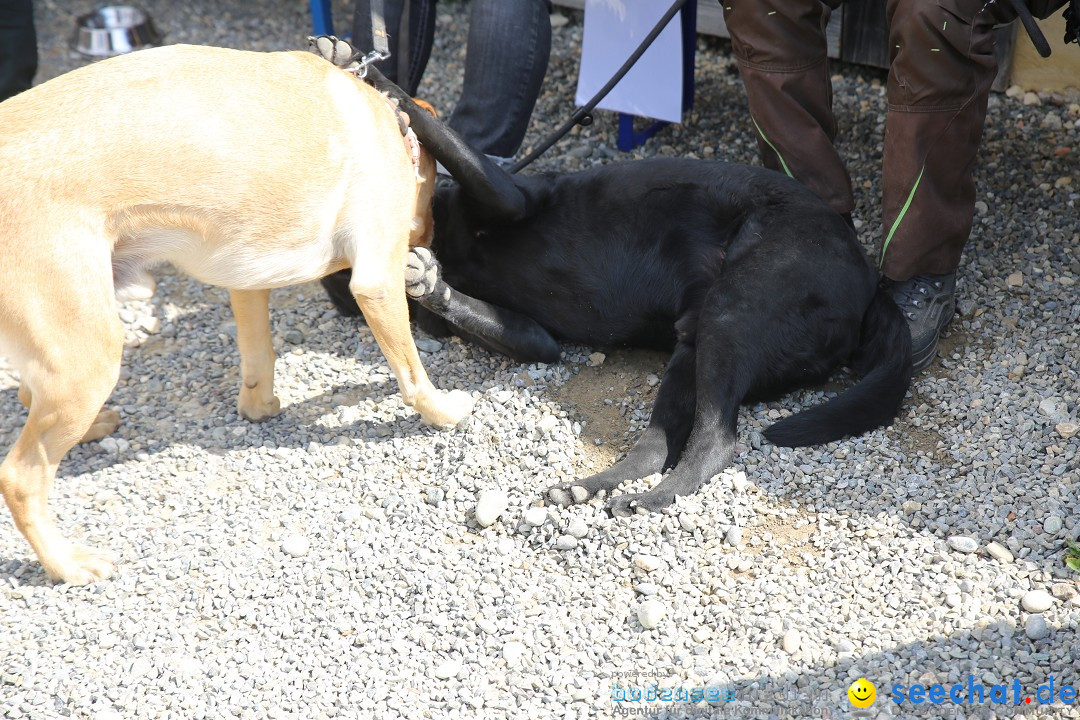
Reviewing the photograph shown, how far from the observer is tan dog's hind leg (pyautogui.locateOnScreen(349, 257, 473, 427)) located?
2424 mm

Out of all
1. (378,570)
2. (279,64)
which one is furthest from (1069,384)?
(279,64)

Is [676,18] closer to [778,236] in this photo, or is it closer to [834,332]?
[778,236]

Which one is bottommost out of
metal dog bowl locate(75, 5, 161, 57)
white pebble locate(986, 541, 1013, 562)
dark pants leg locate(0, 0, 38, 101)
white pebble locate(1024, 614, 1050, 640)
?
white pebble locate(986, 541, 1013, 562)

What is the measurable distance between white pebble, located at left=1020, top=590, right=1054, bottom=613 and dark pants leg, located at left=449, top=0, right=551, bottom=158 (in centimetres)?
239

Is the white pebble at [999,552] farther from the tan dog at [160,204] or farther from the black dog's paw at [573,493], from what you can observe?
the tan dog at [160,204]

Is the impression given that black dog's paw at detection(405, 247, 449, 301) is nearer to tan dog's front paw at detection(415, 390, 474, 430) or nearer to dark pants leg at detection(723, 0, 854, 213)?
tan dog's front paw at detection(415, 390, 474, 430)

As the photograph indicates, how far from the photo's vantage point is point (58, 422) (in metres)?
2.14

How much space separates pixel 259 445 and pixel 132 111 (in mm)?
1120

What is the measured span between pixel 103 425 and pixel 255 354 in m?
0.54

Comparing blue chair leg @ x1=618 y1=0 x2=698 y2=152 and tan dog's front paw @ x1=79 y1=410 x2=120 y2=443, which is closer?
tan dog's front paw @ x1=79 y1=410 x2=120 y2=443

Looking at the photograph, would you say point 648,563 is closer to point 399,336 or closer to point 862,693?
point 862,693

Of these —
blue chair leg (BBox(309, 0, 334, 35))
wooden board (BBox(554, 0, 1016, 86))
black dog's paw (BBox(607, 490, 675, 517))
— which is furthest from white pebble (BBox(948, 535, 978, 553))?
blue chair leg (BBox(309, 0, 334, 35))

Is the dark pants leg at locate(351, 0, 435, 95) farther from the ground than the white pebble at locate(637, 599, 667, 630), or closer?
farther from the ground

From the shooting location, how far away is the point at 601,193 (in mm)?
3057
